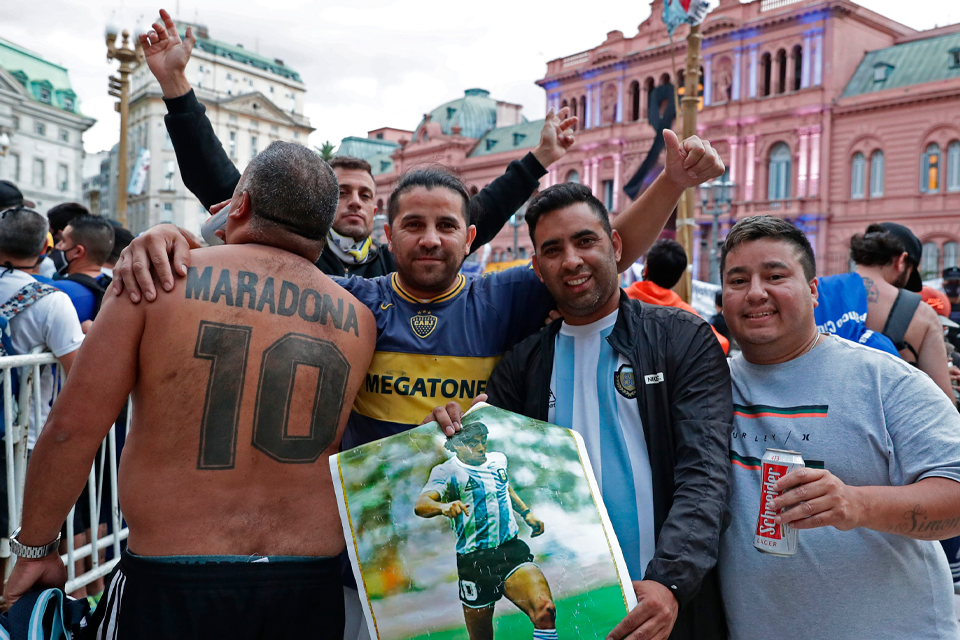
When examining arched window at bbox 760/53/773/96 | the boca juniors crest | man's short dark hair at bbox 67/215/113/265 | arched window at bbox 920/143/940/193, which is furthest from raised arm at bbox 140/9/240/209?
arched window at bbox 760/53/773/96

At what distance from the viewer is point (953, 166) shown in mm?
27656

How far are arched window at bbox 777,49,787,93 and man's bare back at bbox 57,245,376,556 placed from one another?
3538 centimetres

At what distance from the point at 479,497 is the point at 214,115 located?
83.6 m

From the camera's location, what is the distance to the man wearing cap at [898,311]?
405 centimetres

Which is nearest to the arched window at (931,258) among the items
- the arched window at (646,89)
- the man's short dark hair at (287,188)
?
the arched window at (646,89)

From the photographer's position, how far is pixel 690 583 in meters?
2.03

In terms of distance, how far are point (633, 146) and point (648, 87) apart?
3225mm

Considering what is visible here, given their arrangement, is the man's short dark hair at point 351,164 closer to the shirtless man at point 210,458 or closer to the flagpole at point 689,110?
the shirtless man at point 210,458

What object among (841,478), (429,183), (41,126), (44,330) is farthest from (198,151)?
(41,126)

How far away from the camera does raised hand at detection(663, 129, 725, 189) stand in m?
2.74

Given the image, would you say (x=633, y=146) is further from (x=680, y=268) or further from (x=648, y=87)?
(x=680, y=268)

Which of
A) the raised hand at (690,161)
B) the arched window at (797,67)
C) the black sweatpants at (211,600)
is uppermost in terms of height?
the arched window at (797,67)

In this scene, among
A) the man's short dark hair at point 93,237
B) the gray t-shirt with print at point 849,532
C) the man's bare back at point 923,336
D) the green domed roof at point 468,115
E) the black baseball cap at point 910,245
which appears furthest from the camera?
the green domed roof at point 468,115

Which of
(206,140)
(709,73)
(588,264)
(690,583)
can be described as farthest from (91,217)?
(709,73)
